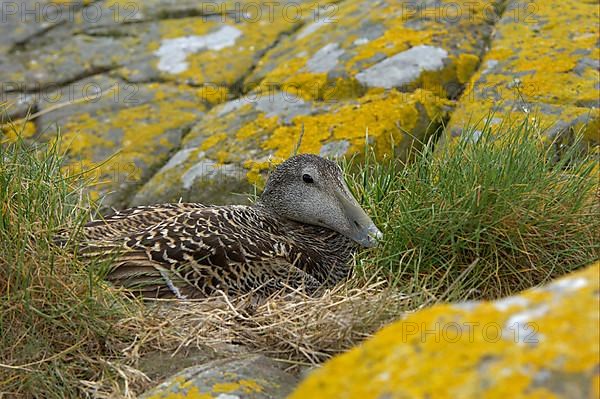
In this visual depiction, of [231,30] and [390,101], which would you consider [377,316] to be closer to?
[390,101]

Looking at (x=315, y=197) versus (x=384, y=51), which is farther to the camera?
(x=384, y=51)

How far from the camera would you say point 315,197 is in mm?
4672

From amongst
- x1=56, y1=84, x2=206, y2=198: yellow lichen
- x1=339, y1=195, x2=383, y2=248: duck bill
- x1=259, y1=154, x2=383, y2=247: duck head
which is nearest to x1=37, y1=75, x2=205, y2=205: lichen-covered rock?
x1=56, y1=84, x2=206, y2=198: yellow lichen

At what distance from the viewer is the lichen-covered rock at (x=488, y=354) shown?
61.0 inches

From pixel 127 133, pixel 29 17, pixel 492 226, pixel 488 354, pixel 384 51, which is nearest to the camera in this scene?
pixel 488 354

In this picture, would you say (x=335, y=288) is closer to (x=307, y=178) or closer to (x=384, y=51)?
(x=307, y=178)

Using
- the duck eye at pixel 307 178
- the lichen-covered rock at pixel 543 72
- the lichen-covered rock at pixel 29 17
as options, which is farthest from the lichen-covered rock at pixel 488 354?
the lichen-covered rock at pixel 29 17

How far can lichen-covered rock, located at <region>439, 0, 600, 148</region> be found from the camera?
5.36m

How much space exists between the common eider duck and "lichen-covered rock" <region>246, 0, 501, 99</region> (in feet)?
5.41

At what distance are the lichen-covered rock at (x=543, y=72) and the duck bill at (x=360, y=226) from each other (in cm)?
94

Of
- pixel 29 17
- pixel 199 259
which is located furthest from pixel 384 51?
pixel 29 17

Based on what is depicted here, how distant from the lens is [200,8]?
778 cm

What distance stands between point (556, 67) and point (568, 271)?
2331mm

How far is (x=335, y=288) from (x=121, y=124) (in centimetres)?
328
